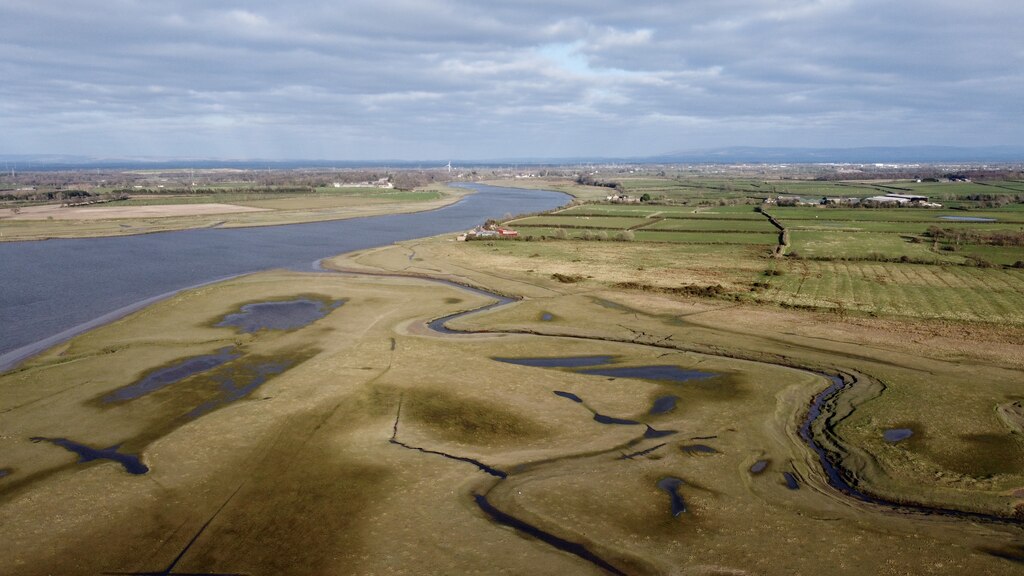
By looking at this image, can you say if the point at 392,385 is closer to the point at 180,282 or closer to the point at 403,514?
the point at 403,514

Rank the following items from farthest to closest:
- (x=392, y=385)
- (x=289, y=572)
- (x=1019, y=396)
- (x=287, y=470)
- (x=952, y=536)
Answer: (x=392, y=385), (x=1019, y=396), (x=287, y=470), (x=952, y=536), (x=289, y=572)

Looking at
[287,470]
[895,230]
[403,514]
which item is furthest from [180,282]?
[895,230]

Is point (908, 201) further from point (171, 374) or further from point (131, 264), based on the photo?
point (171, 374)

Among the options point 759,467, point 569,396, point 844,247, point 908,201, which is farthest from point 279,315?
point 908,201

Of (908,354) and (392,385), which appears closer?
(392,385)

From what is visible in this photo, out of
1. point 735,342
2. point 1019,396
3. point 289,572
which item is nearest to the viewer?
point 289,572

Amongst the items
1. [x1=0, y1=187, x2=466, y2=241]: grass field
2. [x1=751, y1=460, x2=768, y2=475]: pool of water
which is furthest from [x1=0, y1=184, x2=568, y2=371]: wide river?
[x1=751, y1=460, x2=768, y2=475]: pool of water

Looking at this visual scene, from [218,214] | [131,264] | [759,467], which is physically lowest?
[759,467]
